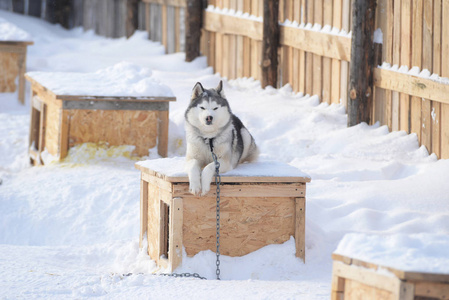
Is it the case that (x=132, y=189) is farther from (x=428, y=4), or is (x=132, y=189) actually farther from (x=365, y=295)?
(x=365, y=295)

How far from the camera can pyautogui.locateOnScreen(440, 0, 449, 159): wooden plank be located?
23.5ft

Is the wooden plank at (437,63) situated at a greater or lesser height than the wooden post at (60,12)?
lesser

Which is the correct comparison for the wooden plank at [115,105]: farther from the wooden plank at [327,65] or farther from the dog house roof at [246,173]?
the dog house roof at [246,173]

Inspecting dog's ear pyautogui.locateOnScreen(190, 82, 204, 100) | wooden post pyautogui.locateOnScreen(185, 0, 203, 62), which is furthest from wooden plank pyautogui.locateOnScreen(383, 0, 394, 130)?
wooden post pyautogui.locateOnScreen(185, 0, 203, 62)

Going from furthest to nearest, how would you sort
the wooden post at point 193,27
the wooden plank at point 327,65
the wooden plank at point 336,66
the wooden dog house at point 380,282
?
the wooden post at point 193,27 → the wooden plank at point 327,65 → the wooden plank at point 336,66 → the wooden dog house at point 380,282

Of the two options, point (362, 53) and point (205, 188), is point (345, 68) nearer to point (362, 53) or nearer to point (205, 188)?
point (362, 53)

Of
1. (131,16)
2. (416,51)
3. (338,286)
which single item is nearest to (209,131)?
(338,286)

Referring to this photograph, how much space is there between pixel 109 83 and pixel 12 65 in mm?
4341

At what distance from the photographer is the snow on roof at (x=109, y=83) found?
28.2 ft

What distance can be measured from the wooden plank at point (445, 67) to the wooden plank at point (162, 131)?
3235 millimetres

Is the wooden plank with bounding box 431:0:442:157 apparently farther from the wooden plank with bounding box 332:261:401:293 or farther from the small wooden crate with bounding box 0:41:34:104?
the small wooden crate with bounding box 0:41:34:104

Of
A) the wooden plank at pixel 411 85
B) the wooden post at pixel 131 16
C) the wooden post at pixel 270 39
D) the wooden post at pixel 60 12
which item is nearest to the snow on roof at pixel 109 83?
the wooden post at pixel 270 39

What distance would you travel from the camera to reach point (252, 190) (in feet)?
17.2

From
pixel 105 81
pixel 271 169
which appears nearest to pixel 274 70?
pixel 105 81
